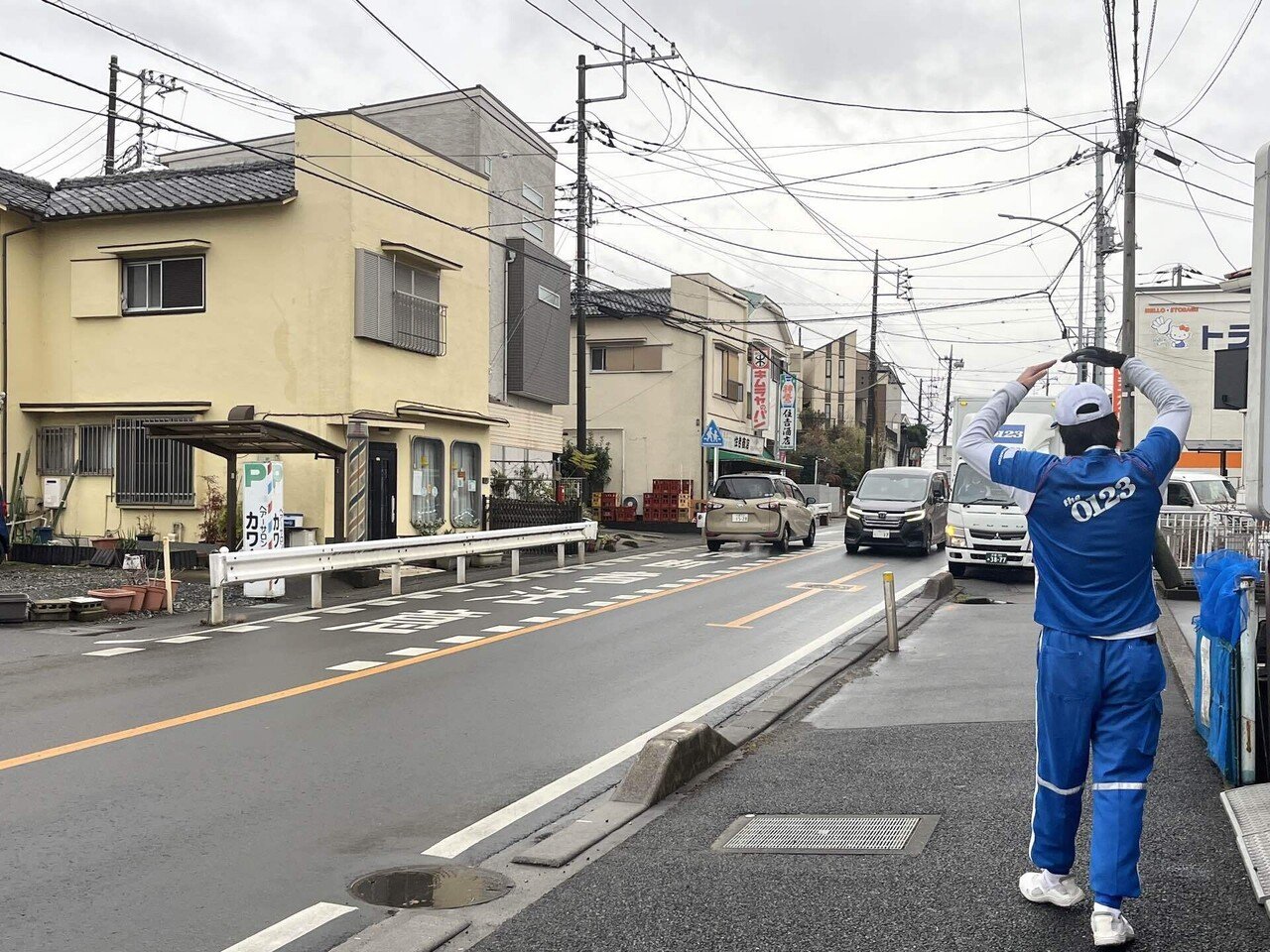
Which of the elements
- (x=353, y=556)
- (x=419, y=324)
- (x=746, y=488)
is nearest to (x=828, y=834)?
(x=353, y=556)

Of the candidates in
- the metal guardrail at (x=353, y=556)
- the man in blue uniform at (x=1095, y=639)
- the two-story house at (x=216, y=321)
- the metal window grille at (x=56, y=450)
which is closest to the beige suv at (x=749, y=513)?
the metal guardrail at (x=353, y=556)

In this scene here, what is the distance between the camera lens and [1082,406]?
4512mm

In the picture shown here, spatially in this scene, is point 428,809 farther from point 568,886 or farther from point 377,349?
point 377,349

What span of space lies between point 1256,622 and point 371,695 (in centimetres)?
623

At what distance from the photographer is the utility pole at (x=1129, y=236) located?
69.6 feet

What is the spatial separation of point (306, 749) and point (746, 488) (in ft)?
68.4

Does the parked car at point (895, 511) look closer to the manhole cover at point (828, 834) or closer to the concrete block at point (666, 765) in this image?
the concrete block at point (666, 765)

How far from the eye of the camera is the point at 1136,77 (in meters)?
20.2

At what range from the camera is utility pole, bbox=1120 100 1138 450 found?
21.2 metres

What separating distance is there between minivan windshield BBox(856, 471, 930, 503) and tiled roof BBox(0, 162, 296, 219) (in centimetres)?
1448

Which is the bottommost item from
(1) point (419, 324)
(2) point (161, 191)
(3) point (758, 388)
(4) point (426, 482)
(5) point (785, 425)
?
(4) point (426, 482)

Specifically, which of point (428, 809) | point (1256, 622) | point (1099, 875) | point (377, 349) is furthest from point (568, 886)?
point (377, 349)

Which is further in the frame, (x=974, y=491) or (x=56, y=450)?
(x=56, y=450)

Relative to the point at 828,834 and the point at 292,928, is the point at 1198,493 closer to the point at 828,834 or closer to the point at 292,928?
the point at 828,834
